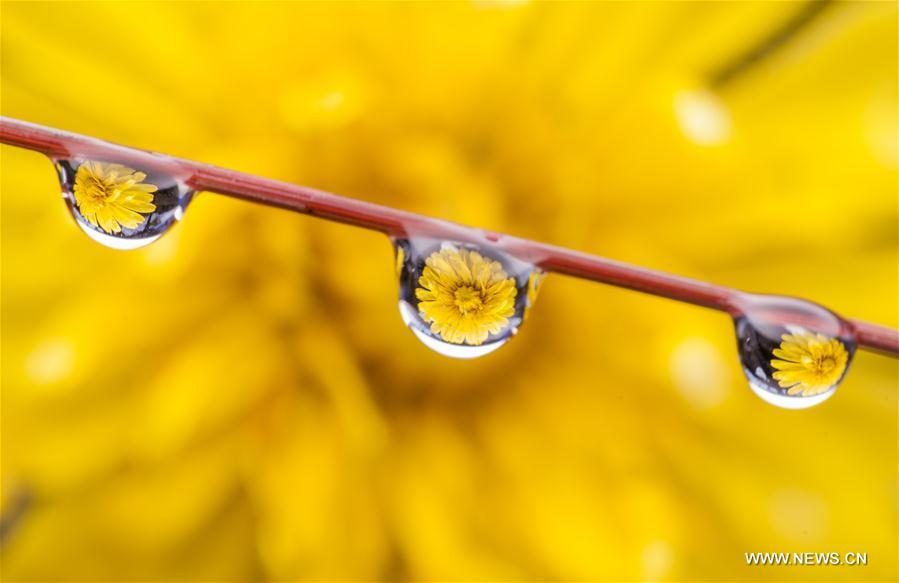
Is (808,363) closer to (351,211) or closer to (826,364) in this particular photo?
(826,364)

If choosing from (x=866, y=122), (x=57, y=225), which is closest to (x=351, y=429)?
(x=57, y=225)

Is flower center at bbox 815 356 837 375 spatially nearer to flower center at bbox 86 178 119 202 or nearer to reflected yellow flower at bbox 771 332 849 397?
reflected yellow flower at bbox 771 332 849 397

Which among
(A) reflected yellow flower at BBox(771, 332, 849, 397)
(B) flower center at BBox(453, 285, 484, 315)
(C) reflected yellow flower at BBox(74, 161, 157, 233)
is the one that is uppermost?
(A) reflected yellow flower at BBox(771, 332, 849, 397)

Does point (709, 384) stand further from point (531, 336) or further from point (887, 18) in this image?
point (887, 18)

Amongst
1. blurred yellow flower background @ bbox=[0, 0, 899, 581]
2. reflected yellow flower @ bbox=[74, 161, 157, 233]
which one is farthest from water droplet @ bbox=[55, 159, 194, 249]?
blurred yellow flower background @ bbox=[0, 0, 899, 581]

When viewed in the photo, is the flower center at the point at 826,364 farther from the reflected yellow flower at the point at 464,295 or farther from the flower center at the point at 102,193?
the flower center at the point at 102,193

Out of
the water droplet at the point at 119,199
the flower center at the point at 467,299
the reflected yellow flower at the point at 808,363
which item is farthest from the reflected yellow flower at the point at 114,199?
the reflected yellow flower at the point at 808,363

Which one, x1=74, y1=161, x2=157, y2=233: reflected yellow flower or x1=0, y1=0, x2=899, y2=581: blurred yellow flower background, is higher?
x1=0, y1=0, x2=899, y2=581: blurred yellow flower background
